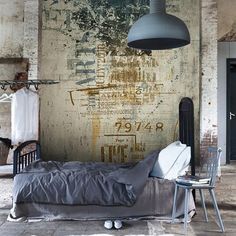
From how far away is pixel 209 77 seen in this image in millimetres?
6500

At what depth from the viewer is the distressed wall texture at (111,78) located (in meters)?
6.76

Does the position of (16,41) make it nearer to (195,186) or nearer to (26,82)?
(26,82)

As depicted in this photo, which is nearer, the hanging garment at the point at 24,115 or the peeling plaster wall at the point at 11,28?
the hanging garment at the point at 24,115

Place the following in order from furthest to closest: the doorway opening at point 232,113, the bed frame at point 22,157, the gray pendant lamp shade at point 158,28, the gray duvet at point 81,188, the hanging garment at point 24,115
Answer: the doorway opening at point 232,113
the hanging garment at point 24,115
the bed frame at point 22,157
the gray duvet at point 81,188
the gray pendant lamp shade at point 158,28

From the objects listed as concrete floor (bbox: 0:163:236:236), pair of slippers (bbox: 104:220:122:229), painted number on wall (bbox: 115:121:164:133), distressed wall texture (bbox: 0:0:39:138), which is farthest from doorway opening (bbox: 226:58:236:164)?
pair of slippers (bbox: 104:220:122:229)

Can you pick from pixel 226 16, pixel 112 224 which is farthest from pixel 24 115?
pixel 226 16

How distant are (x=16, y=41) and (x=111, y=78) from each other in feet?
5.67

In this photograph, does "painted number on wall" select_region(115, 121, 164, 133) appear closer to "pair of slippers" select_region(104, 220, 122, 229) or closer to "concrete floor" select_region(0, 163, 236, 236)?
"concrete floor" select_region(0, 163, 236, 236)

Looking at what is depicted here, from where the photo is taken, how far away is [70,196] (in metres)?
4.30

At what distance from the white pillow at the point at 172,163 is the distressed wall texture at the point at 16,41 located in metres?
2.92

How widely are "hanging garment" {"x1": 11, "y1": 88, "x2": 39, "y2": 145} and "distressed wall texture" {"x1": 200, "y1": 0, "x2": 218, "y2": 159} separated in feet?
8.74

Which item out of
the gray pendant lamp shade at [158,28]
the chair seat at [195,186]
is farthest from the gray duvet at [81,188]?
the gray pendant lamp shade at [158,28]

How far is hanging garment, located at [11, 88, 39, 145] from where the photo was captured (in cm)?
559

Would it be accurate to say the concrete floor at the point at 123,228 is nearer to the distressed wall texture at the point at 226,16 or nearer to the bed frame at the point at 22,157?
the bed frame at the point at 22,157
